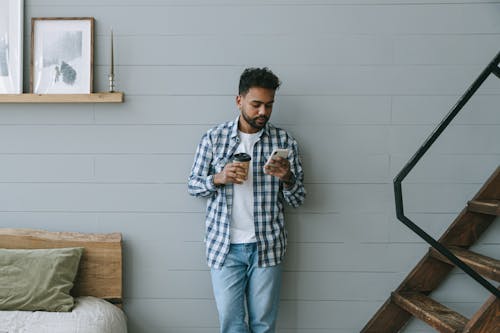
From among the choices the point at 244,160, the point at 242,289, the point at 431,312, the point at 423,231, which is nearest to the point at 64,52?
the point at 244,160

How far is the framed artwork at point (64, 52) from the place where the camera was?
2.84m

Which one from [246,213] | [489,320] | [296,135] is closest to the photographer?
Answer: [489,320]

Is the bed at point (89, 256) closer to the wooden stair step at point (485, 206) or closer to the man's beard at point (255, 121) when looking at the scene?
the man's beard at point (255, 121)

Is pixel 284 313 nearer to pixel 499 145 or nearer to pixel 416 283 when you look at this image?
pixel 416 283

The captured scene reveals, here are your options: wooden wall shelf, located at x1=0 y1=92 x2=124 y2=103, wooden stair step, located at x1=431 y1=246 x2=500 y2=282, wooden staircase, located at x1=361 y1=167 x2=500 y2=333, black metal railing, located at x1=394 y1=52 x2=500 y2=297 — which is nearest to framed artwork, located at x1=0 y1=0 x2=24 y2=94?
wooden wall shelf, located at x1=0 y1=92 x2=124 y2=103

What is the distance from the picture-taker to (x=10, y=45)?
2844 mm

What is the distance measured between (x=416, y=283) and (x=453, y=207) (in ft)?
1.52

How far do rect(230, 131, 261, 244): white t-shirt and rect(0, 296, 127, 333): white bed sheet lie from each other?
0.71 metres

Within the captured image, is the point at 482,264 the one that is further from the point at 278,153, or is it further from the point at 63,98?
the point at 63,98

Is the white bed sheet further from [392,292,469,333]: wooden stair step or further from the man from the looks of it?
[392,292,469,333]: wooden stair step

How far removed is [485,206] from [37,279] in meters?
2.25

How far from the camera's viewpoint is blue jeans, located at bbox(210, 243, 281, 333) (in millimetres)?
2631

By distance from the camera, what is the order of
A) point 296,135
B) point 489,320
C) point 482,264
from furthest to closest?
point 296,135 < point 482,264 < point 489,320

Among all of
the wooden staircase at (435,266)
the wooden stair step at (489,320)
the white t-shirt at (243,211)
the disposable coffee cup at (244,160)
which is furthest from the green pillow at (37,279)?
the wooden stair step at (489,320)
